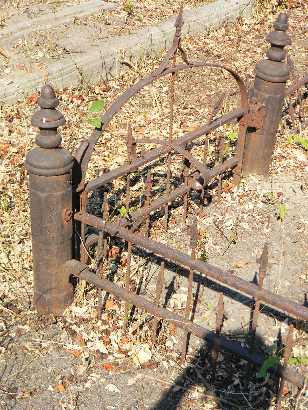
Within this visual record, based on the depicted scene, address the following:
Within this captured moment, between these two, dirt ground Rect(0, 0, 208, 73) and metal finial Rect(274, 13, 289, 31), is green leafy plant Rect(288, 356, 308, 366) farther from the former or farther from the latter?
dirt ground Rect(0, 0, 208, 73)

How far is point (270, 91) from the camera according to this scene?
5.25 meters

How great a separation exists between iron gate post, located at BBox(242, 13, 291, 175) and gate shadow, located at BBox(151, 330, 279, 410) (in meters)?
2.49

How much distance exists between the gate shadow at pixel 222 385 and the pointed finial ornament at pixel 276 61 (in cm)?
267

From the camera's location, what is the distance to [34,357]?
3734 mm

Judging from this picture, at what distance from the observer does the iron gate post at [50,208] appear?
131 inches

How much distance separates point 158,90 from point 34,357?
474cm

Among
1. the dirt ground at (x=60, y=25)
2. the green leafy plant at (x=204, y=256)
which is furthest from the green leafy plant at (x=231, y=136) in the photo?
the dirt ground at (x=60, y=25)

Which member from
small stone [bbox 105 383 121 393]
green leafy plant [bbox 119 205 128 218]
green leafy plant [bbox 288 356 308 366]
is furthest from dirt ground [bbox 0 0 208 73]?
green leafy plant [bbox 288 356 308 366]

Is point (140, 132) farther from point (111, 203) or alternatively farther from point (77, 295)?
point (77, 295)

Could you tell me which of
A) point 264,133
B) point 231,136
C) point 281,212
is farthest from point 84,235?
point 231,136

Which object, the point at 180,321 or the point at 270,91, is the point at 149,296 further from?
the point at 270,91

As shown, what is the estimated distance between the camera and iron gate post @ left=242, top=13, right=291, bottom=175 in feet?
16.7

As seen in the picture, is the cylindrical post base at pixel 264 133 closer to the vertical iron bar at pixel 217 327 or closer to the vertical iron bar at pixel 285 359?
the vertical iron bar at pixel 217 327

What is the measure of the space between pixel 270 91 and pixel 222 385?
9.28 feet
